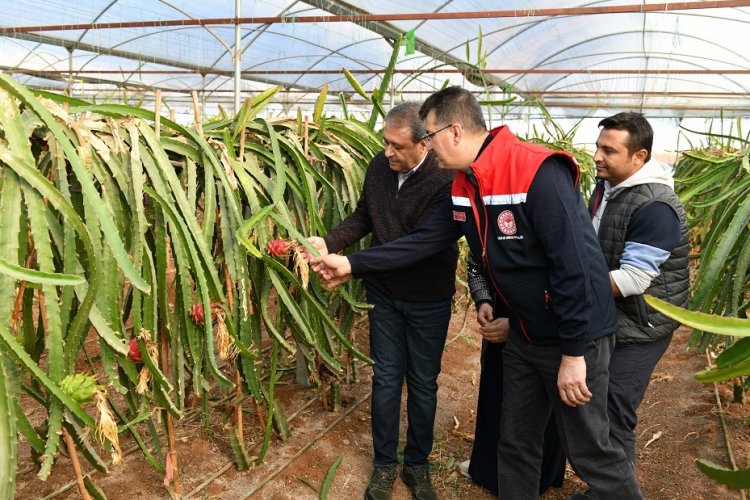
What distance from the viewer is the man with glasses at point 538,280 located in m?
1.39

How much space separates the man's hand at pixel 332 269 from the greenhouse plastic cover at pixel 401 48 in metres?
4.64

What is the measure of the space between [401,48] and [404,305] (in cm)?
721

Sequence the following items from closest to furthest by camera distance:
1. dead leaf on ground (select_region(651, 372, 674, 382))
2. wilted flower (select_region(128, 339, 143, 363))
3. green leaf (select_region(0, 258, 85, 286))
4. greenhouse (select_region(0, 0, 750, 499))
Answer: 1. green leaf (select_region(0, 258, 85, 286))
2. greenhouse (select_region(0, 0, 750, 499))
3. wilted flower (select_region(128, 339, 143, 363))
4. dead leaf on ground (select_region(651, 372, 674, 382))

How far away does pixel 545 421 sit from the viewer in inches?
65.3

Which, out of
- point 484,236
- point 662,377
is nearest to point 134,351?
point 484,236

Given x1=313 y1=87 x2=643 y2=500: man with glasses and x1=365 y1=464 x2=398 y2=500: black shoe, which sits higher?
x1=313 y1=87 x2=643 y2=500: man with glasses

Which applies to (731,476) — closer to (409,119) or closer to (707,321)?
(707,321)

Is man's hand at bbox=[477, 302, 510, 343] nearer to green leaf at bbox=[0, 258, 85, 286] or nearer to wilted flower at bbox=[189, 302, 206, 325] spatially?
wilted flower at bbox=[189, 302, 206, 325]

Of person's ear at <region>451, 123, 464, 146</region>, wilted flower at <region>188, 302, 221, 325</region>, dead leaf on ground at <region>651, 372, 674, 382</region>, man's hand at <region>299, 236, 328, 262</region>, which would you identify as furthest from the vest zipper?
dead leaf on ground at <region>651, 372, 674, 382</region>

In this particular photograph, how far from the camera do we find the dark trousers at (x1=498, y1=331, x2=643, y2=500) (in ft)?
4.92

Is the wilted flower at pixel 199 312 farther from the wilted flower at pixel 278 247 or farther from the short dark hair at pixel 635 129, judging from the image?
the short dark hair at pixel 635 129

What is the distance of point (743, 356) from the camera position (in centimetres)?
66

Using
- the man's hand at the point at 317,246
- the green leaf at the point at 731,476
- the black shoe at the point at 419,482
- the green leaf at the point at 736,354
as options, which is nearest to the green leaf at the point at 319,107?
the man's hand at the point at 317,246

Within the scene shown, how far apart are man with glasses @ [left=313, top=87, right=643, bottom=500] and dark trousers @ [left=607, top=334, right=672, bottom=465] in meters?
0.17
